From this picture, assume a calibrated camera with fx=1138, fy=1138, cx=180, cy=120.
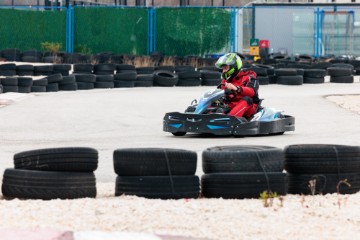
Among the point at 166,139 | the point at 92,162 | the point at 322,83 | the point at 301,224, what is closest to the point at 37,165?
the point at 92,162

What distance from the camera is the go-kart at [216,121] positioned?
53.4ft

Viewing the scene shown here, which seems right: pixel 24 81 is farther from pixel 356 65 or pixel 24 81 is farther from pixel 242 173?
pixel 242 173

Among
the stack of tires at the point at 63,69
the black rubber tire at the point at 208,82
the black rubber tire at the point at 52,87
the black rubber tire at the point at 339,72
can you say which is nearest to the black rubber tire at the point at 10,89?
the black rubber tire at the point at 52,87

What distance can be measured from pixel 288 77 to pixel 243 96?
16.2 m

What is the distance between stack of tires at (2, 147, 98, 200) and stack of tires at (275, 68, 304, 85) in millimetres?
23477

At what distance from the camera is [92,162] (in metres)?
9.34

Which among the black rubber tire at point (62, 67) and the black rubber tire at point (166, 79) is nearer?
the black rubber tire at point (166, 79)

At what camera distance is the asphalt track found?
50.4 ft

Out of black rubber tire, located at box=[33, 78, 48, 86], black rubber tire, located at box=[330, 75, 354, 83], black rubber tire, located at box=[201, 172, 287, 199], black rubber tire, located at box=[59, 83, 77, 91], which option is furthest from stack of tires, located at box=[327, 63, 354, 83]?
black rubber tire, located at box=[201, 172, 287, 199]

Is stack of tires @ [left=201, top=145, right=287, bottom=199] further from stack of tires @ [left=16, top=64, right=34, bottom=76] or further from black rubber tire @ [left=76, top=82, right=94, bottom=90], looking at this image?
stack of tires @ [left=16, top=64, right=34, bottom=76]

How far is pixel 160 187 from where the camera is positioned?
367 inches

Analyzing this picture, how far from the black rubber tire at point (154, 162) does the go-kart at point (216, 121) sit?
22.2 feet

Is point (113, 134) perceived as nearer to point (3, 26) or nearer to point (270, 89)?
point (270, 89)

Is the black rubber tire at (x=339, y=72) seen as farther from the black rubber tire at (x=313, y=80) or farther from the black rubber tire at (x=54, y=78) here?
the black rubber tire at (x=54, y=78)
